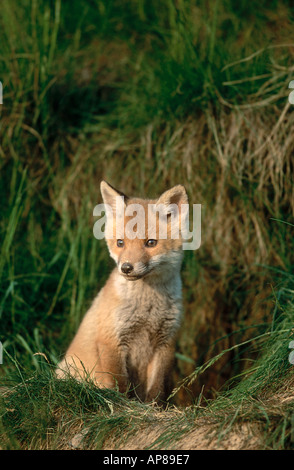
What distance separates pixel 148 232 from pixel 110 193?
443 millimetres

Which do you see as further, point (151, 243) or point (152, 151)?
point (152, 151)

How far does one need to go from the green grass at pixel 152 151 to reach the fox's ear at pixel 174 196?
4.00 ft

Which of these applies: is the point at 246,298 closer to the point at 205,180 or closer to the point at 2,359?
the point at 205,180

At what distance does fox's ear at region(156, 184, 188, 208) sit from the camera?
3.58 metres

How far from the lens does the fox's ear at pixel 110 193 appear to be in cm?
368

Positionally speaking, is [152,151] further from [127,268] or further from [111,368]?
[111,368]

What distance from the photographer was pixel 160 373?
3.64m

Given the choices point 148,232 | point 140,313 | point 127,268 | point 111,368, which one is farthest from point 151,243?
point 111,368

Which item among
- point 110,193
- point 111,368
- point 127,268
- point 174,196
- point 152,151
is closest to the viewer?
point 127,268

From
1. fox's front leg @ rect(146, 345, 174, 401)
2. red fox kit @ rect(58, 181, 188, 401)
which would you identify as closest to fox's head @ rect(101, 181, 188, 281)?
red fox kit @ rect(58, 181, 188, 401)

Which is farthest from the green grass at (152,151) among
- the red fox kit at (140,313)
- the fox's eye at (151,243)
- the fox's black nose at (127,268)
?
the fox's black nose at (127,268)

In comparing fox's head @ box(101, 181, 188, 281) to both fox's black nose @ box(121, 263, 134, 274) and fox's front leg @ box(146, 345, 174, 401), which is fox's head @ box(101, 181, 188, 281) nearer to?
fox's black nose @ box(121, 263, 134, 274)

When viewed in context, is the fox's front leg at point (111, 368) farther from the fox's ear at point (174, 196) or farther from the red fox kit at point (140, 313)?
the fox's ear at point (174, 196)
